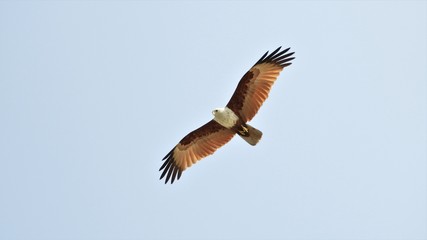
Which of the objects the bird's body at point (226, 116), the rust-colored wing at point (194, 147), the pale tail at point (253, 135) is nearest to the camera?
the pale tail at point (253, 135)

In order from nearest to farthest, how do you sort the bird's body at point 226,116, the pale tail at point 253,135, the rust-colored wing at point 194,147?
the pale tail at point 253,135 < the bird's body at point 226,116 < the rust-colored wing at point 194,147

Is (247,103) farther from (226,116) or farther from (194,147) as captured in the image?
(194,147)

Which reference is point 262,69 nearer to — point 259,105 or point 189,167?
point 259,105

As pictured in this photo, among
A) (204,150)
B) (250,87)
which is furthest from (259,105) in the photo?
(204,150)

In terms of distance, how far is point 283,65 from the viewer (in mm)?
16594

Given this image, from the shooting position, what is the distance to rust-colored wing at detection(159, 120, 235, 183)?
55.7ft

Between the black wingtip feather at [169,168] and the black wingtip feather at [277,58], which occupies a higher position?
the black wingtip feather at [277,58]

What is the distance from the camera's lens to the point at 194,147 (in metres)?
17.4

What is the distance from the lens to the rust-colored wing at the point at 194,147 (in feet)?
55.7

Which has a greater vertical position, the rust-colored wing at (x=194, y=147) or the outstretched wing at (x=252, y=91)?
the outstretched wing at (x=252, y=91)

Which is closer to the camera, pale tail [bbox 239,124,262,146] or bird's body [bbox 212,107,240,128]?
pale tail [bbox 239,124,262,146]

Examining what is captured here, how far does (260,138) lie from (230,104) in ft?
3.48

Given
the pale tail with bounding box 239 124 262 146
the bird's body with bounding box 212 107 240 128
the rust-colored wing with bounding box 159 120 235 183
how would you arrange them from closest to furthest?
the pale tail with bounding box 239 124 262 146, the bird's body with bounding box 212 107 240 128, the rust-colored wing with bounding box 159 120 235 183

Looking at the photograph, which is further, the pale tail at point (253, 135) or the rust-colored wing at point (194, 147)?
the rust-colored wing at point (194, 147)
